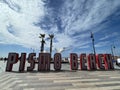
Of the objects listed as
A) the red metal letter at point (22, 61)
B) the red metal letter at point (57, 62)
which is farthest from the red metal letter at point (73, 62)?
the red metal letter at point (22, 61)

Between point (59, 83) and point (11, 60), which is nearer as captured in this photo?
point (59, 83)

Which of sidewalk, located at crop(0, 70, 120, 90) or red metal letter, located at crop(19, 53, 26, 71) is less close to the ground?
red metal letter, located at crop(19, 53, 26, 71)

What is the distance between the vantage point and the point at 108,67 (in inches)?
580

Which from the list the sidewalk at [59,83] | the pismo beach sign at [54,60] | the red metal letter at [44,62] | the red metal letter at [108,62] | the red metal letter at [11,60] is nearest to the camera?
the sidewalk at [59,83]

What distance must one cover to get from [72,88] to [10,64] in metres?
9.66

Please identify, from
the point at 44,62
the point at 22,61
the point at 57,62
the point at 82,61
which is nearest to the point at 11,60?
the point at 22,61

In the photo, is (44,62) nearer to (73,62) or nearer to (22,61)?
(22,61)

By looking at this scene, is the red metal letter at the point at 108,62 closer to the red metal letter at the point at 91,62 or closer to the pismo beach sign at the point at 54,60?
the pismo beach sign at the point at 54,60

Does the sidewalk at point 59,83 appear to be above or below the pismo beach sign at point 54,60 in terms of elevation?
below

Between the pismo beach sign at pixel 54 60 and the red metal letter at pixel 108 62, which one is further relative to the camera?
the red metal letter at pixel 108 62

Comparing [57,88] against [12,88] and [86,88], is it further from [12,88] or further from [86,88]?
[12,88]

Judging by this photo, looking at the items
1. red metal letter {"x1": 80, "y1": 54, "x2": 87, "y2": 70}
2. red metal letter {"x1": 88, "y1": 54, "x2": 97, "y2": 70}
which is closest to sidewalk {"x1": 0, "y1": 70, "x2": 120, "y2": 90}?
red metal letter {"x1": 80, "y1": 54, "x2": 87, "y2": 70}

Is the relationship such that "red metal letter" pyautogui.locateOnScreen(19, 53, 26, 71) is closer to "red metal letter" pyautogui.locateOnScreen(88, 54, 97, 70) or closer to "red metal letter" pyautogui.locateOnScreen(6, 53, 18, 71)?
"red metal letter" pyautogui.locateOnScreen(6, 53, 18, 71)

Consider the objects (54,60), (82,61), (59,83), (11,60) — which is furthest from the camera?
(82,61)
